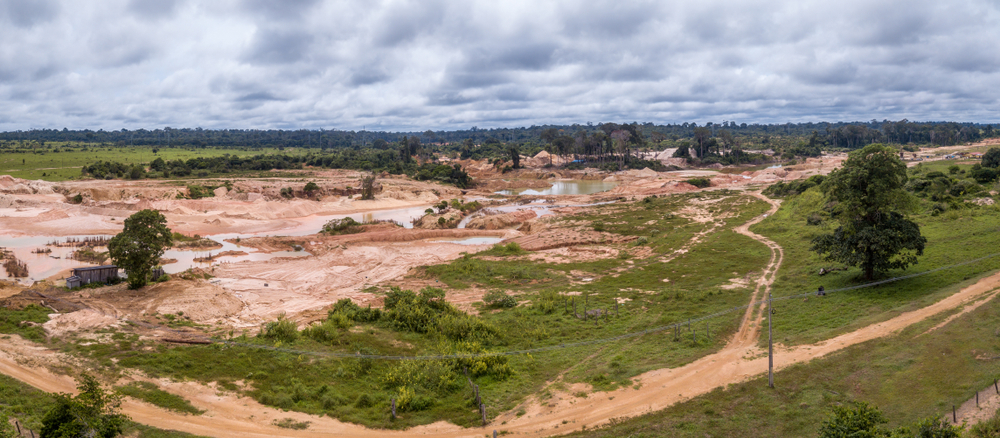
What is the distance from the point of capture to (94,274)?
34.4 metres

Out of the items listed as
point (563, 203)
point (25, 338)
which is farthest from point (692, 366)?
point (563, 203)

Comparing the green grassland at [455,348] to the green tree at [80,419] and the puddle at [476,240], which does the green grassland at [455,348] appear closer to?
the green tree at [80,419]

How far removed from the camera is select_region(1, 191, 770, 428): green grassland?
66.0 feet

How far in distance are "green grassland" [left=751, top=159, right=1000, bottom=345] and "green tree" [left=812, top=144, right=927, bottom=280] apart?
102 centimetres

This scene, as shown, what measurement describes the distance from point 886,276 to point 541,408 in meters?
22.8

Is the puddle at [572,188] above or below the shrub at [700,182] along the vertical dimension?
below

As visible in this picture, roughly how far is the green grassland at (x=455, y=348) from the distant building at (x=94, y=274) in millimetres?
13189

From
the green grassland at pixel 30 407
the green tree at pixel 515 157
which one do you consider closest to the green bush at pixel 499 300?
the green grassland at pixel 30 407

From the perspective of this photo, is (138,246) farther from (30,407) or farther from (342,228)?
(342,228)

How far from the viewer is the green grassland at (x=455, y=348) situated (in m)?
20.1

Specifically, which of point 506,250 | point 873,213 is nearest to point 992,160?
point 873,213

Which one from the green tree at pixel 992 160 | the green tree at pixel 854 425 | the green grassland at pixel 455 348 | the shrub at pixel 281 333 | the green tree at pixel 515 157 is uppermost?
the green tree at pixel 515 157

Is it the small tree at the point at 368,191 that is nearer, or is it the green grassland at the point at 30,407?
the green grassland at the point at 30,407

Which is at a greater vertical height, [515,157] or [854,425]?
[515,157]
